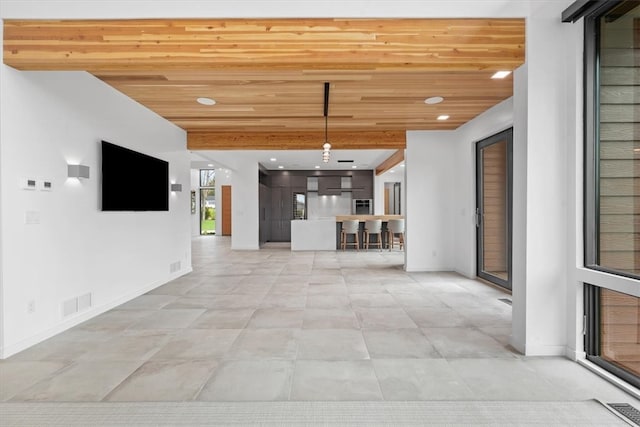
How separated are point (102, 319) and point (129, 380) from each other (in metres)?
1.75

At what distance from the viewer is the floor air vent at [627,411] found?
2.07m

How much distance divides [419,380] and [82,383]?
2314mm

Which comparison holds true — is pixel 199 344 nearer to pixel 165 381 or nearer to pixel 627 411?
pixel 165 381

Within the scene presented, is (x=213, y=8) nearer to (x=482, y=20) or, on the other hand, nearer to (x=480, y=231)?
(x=482, y=20)

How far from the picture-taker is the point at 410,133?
6.85m

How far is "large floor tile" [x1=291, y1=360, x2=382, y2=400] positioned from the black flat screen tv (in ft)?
10.2

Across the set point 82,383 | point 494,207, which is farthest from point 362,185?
point 82,383

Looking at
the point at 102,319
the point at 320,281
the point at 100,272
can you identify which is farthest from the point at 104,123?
the point at 320,281

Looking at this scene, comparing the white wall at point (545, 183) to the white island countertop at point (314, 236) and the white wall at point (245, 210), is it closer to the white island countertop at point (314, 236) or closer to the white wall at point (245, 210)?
the white island countertop at point (314, 236)

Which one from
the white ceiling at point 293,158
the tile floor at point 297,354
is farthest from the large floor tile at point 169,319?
the white ceiling at point 293,158

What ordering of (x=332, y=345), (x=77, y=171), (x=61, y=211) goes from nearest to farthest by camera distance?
(x=332, y=345), (x=61, y=211), (x=77, y=171)

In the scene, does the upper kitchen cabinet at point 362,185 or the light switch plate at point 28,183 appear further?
the upper kitchen cabinet at point 362,185

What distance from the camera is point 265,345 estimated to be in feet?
10.4

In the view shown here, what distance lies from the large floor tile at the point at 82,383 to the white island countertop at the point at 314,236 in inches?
312
